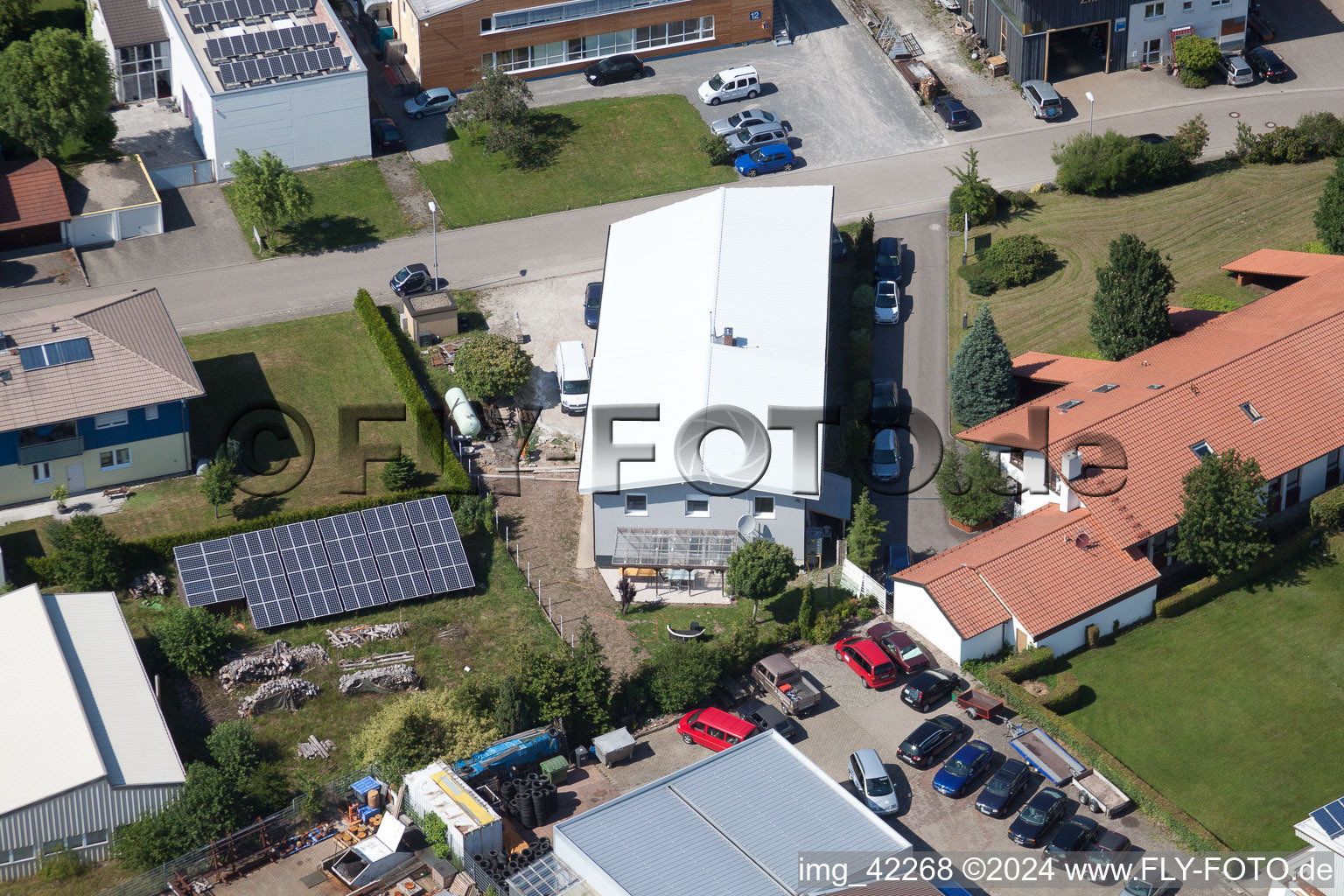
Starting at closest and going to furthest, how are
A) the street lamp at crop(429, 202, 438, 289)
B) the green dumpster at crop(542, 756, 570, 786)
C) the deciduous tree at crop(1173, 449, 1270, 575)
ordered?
the green dumpster at crop(542, 756, 570, 786) → the deciduous tree at crop(1173, 449, 1270, 575) → the street lamp at crop(429, 202, 438, 289)

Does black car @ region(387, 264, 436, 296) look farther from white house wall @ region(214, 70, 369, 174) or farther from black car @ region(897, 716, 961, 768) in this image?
black car @ region(897, 716, 961, 768)

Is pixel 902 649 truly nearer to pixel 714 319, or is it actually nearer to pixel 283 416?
pixel 714 319

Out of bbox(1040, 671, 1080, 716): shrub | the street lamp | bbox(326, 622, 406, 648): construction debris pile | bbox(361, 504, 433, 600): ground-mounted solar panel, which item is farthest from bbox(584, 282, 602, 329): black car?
bbox(1040, 671, 1080, 716): shrub

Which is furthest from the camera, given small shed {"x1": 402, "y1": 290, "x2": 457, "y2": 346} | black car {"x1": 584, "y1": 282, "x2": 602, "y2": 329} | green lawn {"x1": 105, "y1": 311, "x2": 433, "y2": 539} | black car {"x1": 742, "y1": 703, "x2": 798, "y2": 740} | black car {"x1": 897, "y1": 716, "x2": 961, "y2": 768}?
black car {"x1": 584, "y1": 282, "x2": 602, "y2": 329}

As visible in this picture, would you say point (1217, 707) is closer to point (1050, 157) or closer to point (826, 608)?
point (826, 608)

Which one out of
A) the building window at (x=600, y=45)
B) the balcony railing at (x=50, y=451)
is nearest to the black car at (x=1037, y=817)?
the balcony railing at (x=50, y=451)

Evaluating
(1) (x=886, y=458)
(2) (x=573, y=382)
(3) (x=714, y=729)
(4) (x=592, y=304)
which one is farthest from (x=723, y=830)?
(4) (x=592, y=304)

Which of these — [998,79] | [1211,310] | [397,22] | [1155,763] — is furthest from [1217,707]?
[397,22]
